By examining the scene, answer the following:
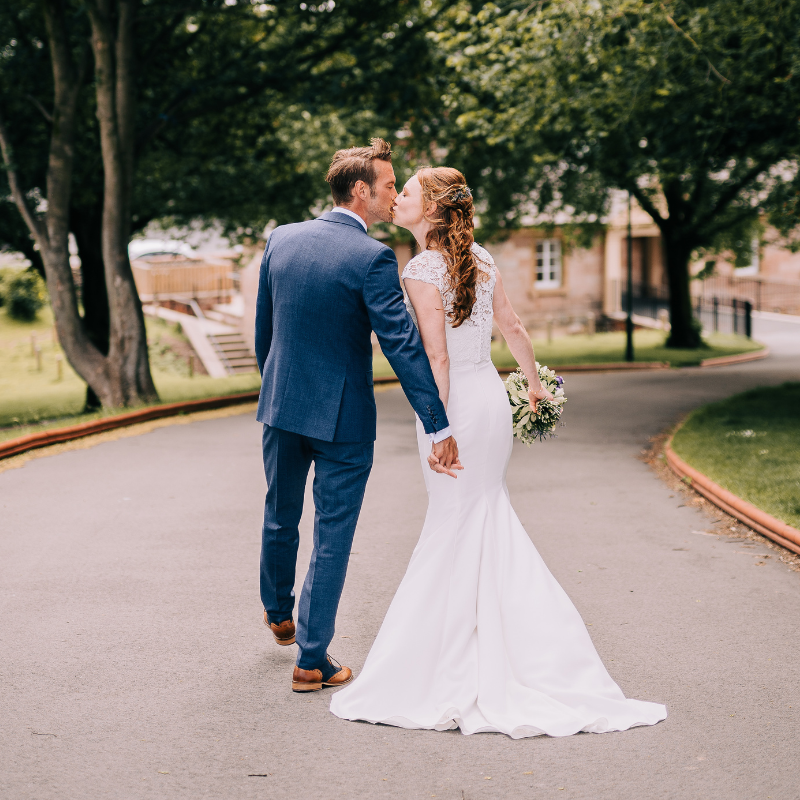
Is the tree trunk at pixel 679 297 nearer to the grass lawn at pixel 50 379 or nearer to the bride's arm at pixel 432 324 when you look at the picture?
the grass lawn at pixel 50 379

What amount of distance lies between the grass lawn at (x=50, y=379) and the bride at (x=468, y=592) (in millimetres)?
13771

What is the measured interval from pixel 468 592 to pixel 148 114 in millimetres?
15256

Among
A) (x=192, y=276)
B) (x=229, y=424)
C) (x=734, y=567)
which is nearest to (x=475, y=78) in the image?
(x=229, y=424)

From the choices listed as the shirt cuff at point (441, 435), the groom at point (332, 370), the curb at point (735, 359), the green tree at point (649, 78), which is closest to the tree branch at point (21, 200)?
the green tree at point (649, 78)

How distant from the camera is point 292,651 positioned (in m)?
4.51

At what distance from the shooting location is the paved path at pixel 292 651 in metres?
3.26

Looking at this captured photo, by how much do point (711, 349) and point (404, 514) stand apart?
21.8 m

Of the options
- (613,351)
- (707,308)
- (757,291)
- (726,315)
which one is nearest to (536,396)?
(613,351)

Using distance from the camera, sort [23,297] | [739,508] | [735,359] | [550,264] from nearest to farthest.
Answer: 1. [739,508]
2. [735,359]
3. [23,297]
4. [550,264]

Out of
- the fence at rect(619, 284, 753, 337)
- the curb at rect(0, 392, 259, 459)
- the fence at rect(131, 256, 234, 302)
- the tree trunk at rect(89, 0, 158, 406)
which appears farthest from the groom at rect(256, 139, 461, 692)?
the fence at rect(131, 256, 234, 302)

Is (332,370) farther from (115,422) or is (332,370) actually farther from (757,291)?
(757,291)

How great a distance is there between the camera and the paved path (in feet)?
10.7

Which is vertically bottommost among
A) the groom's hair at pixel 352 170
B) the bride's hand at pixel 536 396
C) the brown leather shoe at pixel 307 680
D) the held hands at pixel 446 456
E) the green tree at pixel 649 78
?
the brown leather shoe at pixel 307 680

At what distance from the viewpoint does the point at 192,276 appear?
36531 mm
